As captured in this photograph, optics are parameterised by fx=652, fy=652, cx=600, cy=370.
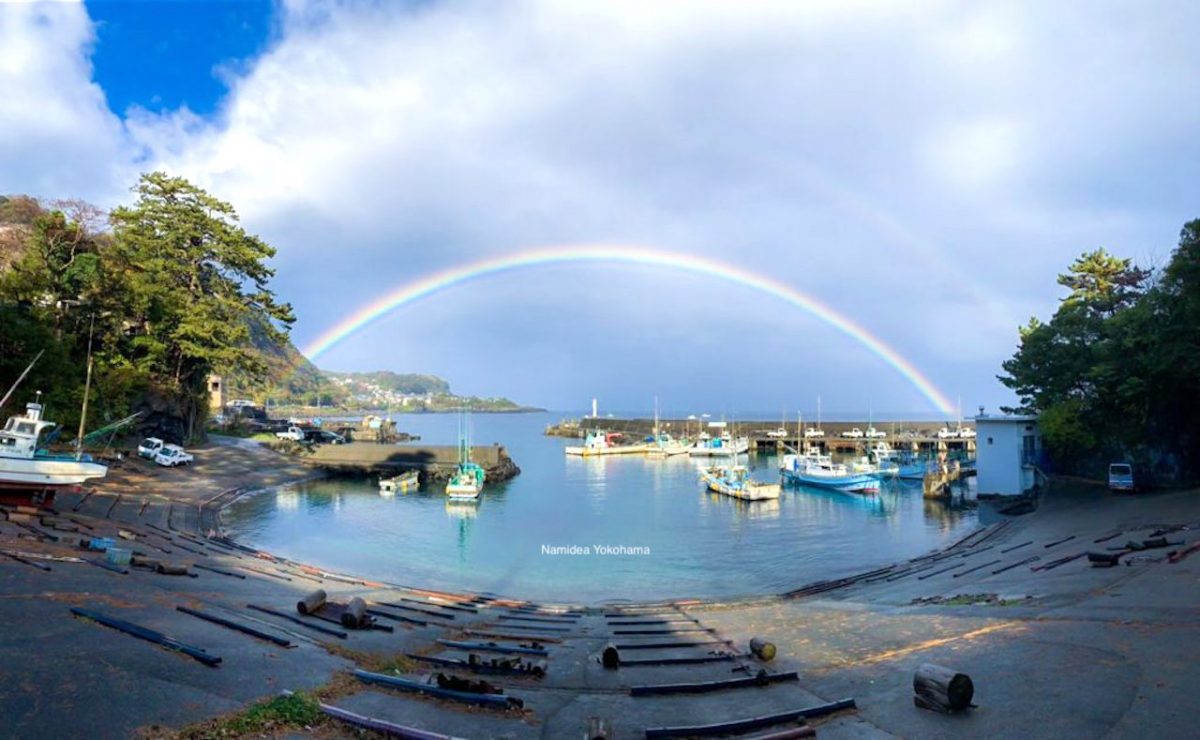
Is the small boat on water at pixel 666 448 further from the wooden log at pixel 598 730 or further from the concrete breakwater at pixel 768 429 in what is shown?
the wooden log at pixel 598 730

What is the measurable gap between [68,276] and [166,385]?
52.1 ft

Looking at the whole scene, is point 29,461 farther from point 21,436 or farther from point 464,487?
point 464,487

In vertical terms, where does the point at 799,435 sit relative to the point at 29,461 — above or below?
below

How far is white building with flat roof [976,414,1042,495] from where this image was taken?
42.2 metres

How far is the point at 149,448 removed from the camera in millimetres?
47250

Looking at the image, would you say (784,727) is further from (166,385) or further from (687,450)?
(687,450)

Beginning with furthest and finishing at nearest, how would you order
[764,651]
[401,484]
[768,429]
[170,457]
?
[768,429] → [401,484] → [170,457] → [764,651]

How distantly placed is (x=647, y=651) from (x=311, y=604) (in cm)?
737

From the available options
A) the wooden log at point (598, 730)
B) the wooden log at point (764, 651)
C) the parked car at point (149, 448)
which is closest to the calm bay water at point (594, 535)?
the parked car at point (149, 448)

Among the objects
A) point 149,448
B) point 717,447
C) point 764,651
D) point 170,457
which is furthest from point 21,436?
point 717,447

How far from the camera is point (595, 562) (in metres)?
33.9

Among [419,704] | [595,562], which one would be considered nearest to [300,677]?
[419,704]

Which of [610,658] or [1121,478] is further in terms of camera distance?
[1121,478]

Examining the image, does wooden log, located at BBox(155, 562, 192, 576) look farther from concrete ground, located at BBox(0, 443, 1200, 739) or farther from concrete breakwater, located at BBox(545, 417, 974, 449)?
concrete breakwater, located at BBox(545, 417, 974, 449)
